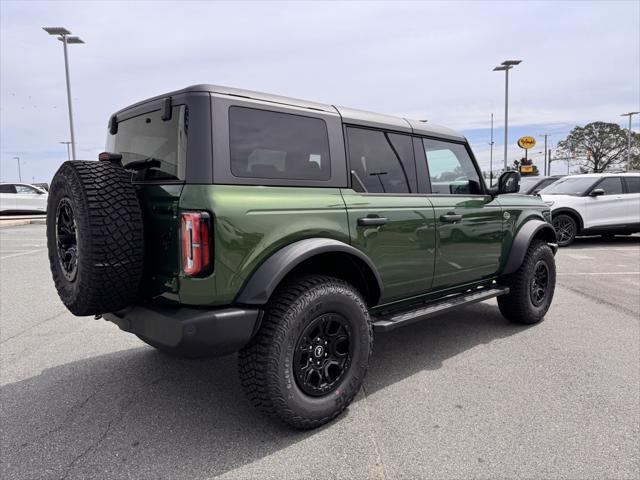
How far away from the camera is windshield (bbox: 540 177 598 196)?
11.0 m

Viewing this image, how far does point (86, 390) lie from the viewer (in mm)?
3242

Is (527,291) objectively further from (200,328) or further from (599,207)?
(599,207)

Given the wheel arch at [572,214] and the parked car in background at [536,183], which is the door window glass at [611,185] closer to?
the wheel arch at [572,214]

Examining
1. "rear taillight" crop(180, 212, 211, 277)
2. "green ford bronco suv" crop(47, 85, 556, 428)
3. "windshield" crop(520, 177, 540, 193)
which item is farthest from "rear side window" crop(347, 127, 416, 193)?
"windshield" crop(520, 177, 540, 193)

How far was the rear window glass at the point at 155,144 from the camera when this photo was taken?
2.52 m

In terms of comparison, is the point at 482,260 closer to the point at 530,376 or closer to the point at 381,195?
the point at 530,376

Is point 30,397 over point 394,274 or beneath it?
beneath

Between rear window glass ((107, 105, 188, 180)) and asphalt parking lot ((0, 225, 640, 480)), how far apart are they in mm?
1472

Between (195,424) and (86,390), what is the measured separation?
1.00 meters

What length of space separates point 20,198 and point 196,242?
69.5 feet

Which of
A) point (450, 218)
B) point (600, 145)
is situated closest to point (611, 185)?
point (450, 218)

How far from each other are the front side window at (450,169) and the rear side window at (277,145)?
1.20 metres

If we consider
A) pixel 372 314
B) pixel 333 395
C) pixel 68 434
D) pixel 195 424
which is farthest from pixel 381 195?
pixel 68 434

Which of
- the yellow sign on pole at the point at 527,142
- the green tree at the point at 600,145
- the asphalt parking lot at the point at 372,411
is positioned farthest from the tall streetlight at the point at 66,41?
the green tree at the point at 600,145
